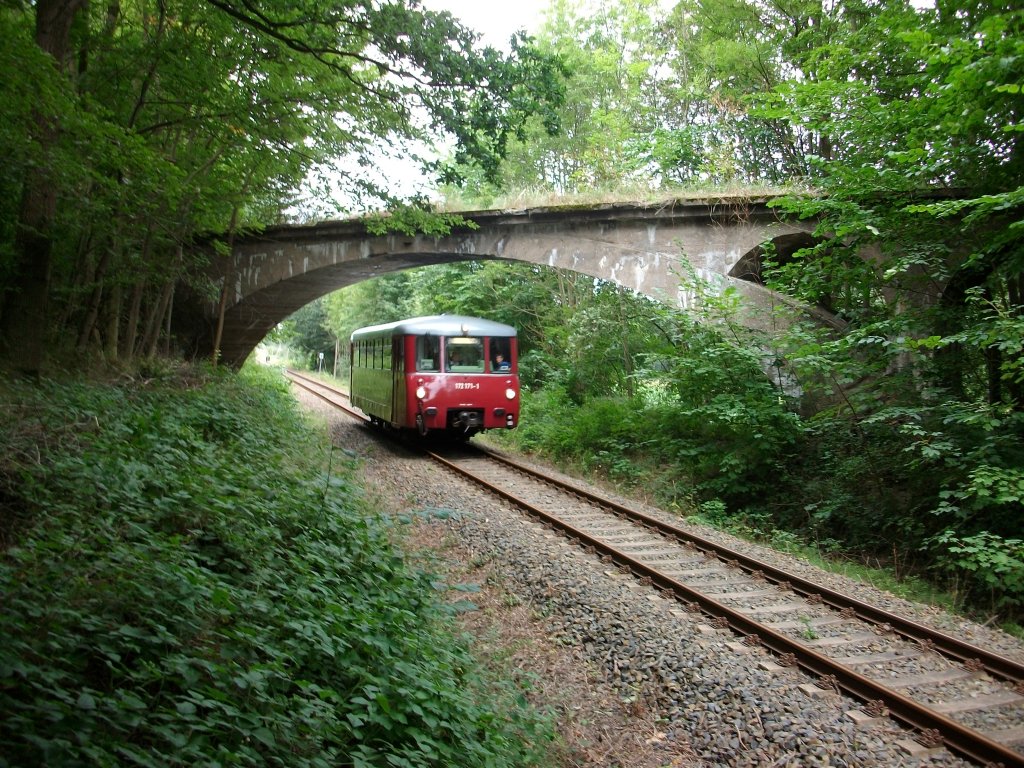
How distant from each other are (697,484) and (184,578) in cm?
874

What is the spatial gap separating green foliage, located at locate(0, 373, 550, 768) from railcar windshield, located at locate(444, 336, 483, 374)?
7.30m

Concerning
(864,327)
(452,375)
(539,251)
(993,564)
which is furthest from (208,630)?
(539,251)

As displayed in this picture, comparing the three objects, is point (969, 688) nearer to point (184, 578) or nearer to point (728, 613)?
point (728, 613)

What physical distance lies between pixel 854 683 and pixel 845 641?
0.83m

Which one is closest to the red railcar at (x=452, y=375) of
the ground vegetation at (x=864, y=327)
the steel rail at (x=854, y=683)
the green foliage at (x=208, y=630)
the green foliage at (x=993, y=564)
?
the ground vegetation at (x=864, y=327)

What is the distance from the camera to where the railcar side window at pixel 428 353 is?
13086 millimetres

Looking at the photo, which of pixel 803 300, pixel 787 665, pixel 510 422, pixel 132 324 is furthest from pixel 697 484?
pixel 132 324

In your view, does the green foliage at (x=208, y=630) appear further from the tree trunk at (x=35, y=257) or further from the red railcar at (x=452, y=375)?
the red railcar at (x=452, y=375)

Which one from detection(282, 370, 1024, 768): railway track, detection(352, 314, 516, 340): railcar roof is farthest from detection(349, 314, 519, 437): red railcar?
detection(282, 370, 1024, 768): railway track

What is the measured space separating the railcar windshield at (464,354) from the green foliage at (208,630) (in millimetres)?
7299

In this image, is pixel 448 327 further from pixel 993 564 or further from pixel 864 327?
pixel 993 564

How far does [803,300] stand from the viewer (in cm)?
995

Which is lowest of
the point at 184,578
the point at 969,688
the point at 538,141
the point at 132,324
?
the point at 969,688

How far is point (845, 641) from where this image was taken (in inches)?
199
